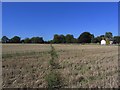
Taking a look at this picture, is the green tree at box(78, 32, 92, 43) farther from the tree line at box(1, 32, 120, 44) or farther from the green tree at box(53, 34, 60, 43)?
the green tree at box(53, 34, 60, 43)

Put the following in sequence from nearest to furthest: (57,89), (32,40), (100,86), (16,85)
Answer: (57,89) → (100,86) → (16,85) → (32,40)

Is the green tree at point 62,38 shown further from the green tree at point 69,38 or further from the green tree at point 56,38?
the green tree at point 56,38

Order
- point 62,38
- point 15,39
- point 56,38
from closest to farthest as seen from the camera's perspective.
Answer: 1. point 15,39
2. point 56,38
3. point 62,38

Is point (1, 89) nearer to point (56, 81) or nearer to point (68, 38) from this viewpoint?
point (56, 81)

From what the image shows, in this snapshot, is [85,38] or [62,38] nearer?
[62,38]

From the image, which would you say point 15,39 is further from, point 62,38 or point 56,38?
point 62,38

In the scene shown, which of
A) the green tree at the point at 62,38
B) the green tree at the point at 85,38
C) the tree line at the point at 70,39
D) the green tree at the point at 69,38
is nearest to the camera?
the tree line at the point at 70,39

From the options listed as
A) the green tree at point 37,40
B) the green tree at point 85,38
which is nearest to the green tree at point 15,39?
the green tree at point 37,40

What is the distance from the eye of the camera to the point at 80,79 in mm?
11312

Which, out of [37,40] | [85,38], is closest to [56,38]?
[37,40]

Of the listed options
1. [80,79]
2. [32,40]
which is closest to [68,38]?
[32,40]

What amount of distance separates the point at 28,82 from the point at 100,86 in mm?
3141

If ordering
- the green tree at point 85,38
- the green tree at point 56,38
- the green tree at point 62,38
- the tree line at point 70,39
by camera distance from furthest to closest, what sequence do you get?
the green tree at point 85,38 < the green tree at point 62,38 < the green tree at point 56,38 < the tree line at point 70,39

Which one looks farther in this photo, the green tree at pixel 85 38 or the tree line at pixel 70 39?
the green tree at pixel 85 38
